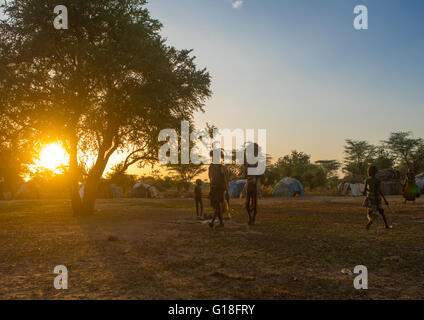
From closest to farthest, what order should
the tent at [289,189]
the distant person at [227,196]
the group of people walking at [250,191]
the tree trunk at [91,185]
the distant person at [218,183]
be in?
the group of people walking at [250,191] < the distant person at [218,183] < the distant person at [227,196] < the tree trunk at [91,185] < the tent at [289,189]

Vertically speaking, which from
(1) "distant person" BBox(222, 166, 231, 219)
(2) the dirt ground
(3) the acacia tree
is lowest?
(2) the dirt ground

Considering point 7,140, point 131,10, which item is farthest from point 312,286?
point 7,140

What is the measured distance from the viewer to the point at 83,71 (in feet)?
Result: 41.3

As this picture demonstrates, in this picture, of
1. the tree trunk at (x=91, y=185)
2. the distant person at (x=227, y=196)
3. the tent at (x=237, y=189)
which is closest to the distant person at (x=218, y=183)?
the distant person at (x=227, y=196)

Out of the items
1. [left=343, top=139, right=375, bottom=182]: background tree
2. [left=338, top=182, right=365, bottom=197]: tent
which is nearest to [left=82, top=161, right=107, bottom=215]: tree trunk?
[left=338, top=182, right=365, bottom=197]: tent

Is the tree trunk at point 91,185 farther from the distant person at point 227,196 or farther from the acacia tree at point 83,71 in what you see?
the distant person at point 227,196

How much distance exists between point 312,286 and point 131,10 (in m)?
13.9

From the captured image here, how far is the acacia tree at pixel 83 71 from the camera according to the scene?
1294cm

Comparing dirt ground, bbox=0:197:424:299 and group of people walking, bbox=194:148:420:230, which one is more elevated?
group of people walking, bbox=194:148:420:230

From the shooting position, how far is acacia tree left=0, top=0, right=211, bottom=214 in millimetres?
12938

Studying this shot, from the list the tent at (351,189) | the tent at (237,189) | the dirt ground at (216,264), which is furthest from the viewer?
the tent at (237,189)

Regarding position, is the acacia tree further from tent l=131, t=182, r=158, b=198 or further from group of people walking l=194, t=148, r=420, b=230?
tent l=131, t=182, r=158, b=198

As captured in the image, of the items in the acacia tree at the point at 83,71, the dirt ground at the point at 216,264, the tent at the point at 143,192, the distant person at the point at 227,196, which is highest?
the acacia tree at the point at 83,71

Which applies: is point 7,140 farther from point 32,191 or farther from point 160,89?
point 32,191
